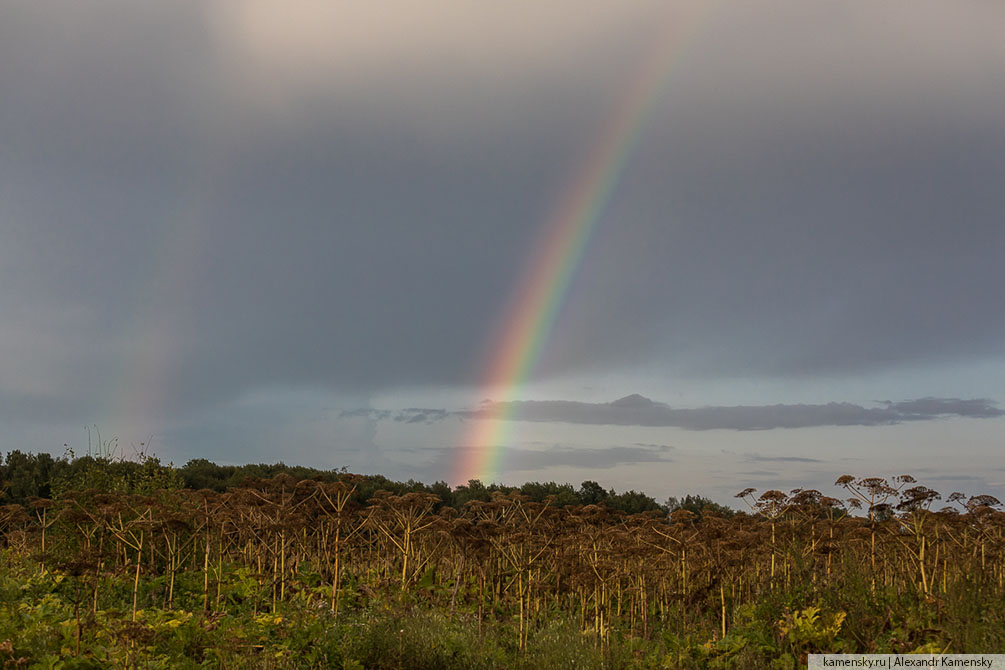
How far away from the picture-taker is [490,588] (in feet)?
53.6

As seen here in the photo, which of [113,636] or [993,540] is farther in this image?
[993,540]

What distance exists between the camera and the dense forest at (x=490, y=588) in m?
9.27

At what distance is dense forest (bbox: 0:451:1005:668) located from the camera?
9.27 metres

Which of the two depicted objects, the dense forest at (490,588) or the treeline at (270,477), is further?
the treeline at (270,477)

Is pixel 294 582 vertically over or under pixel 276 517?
under

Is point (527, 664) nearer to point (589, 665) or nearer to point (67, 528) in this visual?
point (589, 665)

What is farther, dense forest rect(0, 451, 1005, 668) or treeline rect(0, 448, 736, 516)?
treeline rect(0, 448, 736, 516)

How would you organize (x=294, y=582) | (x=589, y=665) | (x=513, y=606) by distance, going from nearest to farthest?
1. (x=589, y=665)
2. (x=294, y=582)
3. (x=513, y=606)

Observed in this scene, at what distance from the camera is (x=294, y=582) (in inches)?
550

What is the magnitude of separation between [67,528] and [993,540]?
16.9 metres

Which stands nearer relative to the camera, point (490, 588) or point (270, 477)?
point (490, 588)

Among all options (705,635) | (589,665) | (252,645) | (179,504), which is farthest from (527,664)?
(179,504)

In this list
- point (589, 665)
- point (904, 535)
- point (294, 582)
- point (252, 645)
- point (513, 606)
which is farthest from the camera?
point (513, 606)


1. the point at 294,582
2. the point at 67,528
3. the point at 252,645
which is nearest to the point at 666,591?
the point at 294,582
